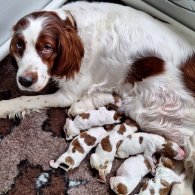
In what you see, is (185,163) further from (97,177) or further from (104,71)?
(104,71)

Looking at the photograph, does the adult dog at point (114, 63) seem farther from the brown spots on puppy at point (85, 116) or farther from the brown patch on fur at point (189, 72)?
the brown spots on puppy at point (85, 116)

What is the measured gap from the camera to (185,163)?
2.24 m

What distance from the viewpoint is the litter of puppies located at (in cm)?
215

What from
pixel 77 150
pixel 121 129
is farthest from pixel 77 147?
pixel 121 129

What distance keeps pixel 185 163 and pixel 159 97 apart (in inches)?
14.7

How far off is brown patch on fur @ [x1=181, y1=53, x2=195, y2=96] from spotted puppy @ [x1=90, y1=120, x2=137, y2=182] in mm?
402

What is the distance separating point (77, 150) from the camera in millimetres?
2207

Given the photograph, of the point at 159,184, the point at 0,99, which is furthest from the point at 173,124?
the point at 0,99

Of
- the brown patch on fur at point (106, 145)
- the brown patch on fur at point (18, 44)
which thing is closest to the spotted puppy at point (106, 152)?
the brown patch on fur at point (106, 145)

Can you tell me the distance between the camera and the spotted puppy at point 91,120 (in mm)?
2279

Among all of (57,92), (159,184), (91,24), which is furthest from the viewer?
(57,92)

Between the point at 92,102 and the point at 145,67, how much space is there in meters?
0.40

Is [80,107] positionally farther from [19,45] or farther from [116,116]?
[19,45]

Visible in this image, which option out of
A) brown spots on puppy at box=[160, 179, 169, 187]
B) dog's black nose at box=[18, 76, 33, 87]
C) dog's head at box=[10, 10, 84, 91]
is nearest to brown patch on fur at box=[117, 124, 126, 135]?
brown spots on puppy at box=[160, 179, 169, 187]
